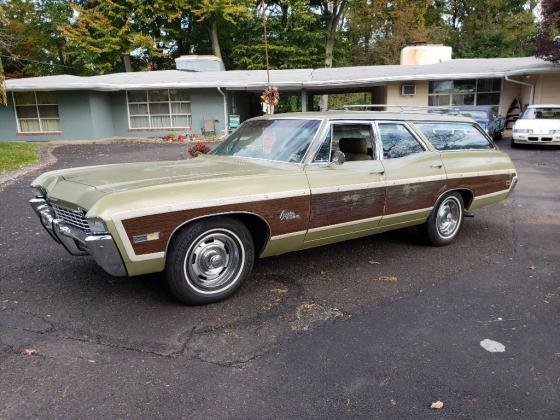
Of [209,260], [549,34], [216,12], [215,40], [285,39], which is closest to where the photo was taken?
[209,260]

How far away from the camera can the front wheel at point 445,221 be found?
18.3ft

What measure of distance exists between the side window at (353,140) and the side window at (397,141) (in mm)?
166

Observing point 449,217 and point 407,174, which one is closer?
point 407,174

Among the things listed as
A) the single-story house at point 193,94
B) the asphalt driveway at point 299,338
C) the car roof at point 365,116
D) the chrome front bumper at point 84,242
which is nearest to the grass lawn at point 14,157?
the single-story house at point 193,94

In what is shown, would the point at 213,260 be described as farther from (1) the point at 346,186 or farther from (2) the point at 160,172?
(1) the point at 346,186

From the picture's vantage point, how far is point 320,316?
3.86 m

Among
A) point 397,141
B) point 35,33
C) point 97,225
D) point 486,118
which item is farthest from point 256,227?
point 35,33

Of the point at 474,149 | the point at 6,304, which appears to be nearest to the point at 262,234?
the point at 6,304

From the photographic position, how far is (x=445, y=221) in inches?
230

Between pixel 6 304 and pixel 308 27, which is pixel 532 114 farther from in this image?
pixel 308 27

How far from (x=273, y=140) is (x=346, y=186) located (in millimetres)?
931

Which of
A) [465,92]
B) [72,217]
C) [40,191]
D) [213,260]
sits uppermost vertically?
[465,92]

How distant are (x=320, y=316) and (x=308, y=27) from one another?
34.8 m

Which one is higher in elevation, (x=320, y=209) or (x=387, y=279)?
(x=320, y=209)
